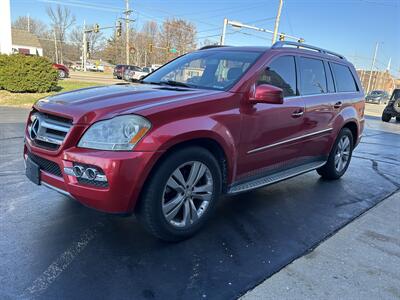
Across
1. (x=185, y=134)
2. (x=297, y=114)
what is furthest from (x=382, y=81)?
(x=185, y=134)

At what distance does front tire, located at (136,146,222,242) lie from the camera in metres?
2.91

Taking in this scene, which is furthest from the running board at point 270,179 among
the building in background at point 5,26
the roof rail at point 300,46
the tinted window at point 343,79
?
the building in background at point 5,26

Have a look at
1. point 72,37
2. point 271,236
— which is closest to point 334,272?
point 271,236

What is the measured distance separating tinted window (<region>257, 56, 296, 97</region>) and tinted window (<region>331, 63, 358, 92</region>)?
1.27m

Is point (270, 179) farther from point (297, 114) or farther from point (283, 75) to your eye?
point (283, 75)

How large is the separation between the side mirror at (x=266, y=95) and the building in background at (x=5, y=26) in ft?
49.9

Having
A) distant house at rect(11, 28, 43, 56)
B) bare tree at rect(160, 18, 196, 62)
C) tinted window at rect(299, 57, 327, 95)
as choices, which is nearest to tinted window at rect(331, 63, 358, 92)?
tinted window at rect(299, 57, 327, 95)

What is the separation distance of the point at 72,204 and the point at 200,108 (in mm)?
1890

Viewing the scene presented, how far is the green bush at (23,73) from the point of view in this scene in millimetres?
13469

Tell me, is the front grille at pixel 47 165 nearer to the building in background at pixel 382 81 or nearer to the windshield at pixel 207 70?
the windshield at pixel 207 70

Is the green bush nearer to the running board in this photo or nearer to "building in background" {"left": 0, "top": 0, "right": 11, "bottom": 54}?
"building in background" {"left": 0, "top": 0, "right": 11, "bottom": 54}

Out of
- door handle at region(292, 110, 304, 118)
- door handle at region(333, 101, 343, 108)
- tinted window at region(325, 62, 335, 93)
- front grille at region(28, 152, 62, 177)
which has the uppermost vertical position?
tinted window at region(325, 62, 335, 93)

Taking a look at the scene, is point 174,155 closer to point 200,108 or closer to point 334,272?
point 200,108

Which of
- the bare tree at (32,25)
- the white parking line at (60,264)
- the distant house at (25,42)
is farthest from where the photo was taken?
the bare tree at (32,25)
